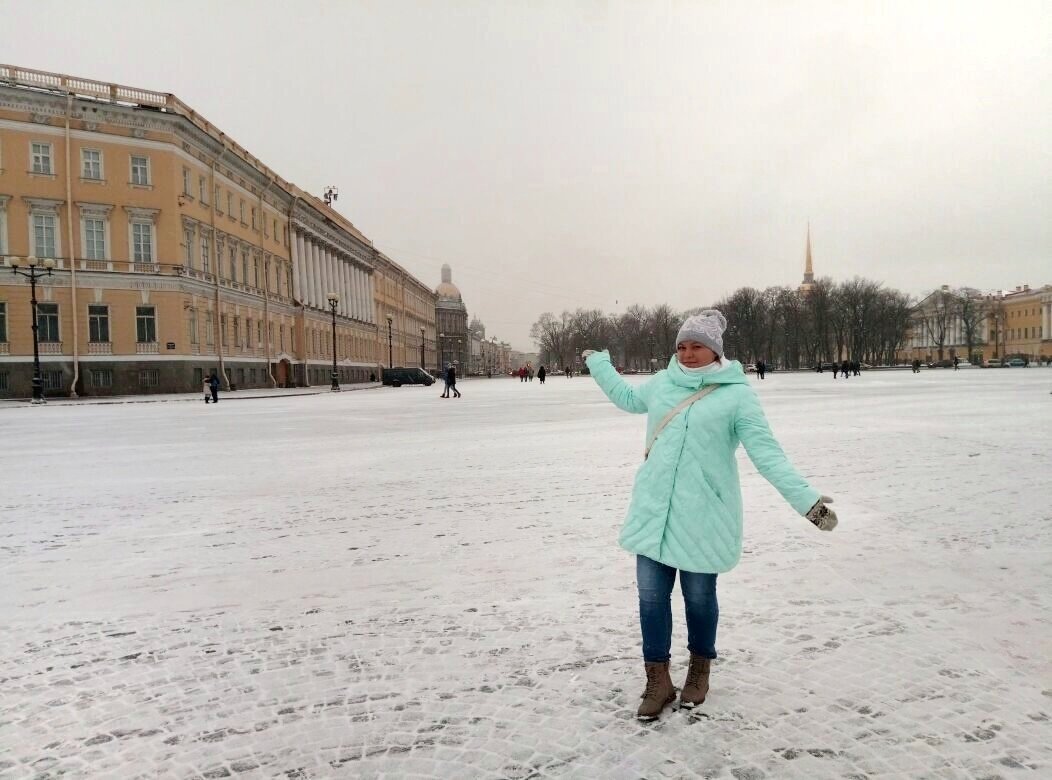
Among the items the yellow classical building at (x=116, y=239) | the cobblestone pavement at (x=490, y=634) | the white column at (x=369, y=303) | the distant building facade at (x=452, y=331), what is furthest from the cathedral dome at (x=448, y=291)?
the cobblestone pavement at (x=490, y=634)

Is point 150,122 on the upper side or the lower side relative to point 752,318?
upper

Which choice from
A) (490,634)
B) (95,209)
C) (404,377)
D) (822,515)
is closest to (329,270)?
(404,377)

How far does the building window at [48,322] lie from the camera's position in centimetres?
3816

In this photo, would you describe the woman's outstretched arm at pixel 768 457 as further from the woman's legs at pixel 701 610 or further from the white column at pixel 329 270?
the white column at pixel 329 270

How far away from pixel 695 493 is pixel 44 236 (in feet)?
144

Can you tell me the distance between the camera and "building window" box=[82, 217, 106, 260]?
39719 millimetres

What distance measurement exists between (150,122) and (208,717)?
146 ft

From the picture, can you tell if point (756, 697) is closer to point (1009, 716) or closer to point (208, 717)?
point (1009, 716)

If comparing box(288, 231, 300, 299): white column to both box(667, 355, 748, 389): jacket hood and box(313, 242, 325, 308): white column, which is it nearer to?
box(313, 242, 325, 308): white column

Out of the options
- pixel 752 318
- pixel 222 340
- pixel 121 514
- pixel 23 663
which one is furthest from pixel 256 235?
pixel 752 318

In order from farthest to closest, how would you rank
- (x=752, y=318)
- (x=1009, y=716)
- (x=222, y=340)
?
1. (x=752, y=318)
2. (x=222, y=340)
3. (x=1009, y=716)

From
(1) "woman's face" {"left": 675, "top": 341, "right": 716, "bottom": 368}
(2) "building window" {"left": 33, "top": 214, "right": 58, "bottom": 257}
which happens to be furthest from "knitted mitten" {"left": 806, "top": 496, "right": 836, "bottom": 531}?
(2) "building window" {"left": 33, "top": 214, "right": 58, "bottom": 257}

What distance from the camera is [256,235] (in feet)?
178

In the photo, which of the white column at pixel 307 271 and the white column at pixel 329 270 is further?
the white column at pixel 329 270
